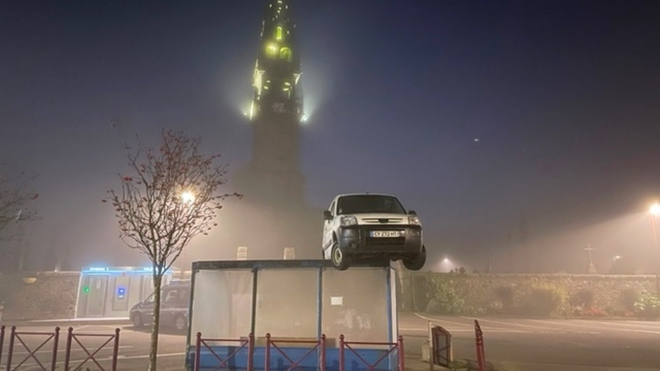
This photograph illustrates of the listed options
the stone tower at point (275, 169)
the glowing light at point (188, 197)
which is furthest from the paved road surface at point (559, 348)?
the stone tower at point (275, 169)

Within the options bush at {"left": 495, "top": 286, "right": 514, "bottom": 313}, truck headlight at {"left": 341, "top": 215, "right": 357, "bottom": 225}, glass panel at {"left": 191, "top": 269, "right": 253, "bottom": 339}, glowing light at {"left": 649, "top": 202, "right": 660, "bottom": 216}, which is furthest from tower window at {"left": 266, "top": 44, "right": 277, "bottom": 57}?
truck headlight at {"left": 341, "top": 215, "right": 357, "bottom": 225}

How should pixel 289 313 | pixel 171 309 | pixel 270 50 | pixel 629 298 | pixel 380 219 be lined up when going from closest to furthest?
1. pixel 380 219
2. pixel 289 313
3. pixel 171 309
4. pixel 629 298
5. pixel 270 50

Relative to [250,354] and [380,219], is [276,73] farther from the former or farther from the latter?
[250,354]

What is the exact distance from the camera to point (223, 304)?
450 inches

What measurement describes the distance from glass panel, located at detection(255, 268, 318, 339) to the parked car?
11685mm

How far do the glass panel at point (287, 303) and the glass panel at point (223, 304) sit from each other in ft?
1.22

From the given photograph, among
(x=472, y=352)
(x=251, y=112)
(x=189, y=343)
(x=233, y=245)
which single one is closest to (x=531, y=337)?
(x=472, y=352)

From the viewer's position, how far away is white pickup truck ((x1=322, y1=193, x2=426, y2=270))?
973 centimetres

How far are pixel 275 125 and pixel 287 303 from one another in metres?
44.4

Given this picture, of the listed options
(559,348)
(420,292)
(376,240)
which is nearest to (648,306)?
(420,292)

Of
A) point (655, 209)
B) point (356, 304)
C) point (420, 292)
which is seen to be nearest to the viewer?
point (356, 304)

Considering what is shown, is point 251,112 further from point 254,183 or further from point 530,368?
point 530,368

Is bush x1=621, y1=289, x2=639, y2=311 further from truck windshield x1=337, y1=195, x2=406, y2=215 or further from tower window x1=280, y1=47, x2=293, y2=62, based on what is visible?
tower window x1=280, y1=47, x2=293, y2=62

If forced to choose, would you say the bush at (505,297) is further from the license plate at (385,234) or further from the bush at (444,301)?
the license plate at (385,234)
